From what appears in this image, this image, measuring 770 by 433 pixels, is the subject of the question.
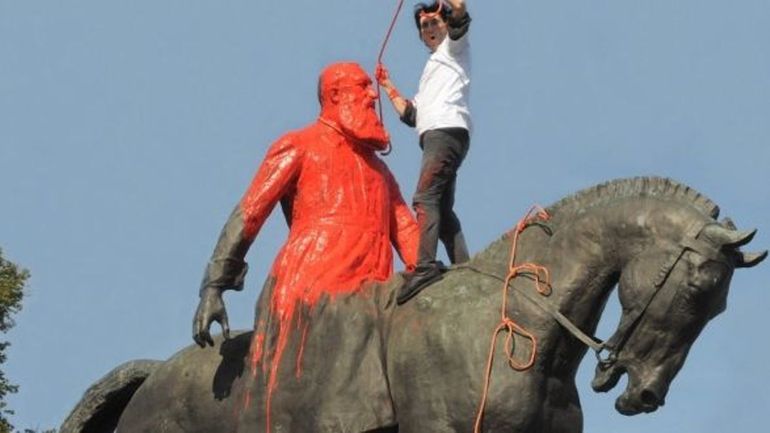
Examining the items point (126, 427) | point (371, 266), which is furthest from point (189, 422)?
point (371, 266)

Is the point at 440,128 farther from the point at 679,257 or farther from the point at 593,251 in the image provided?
the point at 679,257

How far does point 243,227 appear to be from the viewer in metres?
15.2

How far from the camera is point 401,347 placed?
46.6ft

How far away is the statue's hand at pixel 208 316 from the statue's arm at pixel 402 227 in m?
1.36

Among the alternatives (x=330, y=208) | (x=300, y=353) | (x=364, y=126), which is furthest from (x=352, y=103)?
(x=300, y=353)

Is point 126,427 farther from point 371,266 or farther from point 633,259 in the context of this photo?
point 633,259

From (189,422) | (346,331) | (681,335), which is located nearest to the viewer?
(681,335)

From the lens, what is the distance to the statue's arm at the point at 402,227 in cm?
1555

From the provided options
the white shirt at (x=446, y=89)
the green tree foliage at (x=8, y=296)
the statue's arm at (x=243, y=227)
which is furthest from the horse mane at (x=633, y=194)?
the green tree foliage at (x=8, y=296)

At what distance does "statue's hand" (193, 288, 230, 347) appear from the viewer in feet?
48.6

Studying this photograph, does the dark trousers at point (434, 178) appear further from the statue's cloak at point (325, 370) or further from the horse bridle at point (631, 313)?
the horse bridle at point (631, 313)

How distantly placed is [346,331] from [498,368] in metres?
1.22

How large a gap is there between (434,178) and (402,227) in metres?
1.01

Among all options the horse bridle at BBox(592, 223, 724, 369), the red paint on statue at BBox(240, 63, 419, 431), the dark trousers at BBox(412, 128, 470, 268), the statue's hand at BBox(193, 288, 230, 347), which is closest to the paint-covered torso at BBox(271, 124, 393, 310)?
the red paint on statue at BBox(240, 63, 419, 431)
